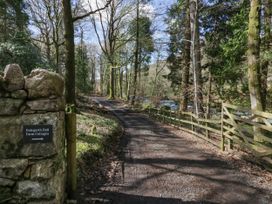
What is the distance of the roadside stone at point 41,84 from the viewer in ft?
15.2

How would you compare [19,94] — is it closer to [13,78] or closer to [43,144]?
[13,78]

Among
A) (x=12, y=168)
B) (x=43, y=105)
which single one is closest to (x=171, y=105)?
(x=43, y=105)

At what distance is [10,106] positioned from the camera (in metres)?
4.62

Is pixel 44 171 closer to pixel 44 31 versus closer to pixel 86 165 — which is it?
pixel 86 165

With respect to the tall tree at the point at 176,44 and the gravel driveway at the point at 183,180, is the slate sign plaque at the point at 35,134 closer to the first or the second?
the gravel driveway at the point at 183,180

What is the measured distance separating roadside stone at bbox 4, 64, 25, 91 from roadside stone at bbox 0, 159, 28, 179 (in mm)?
1043

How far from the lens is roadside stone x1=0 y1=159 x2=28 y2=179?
15.1 ft

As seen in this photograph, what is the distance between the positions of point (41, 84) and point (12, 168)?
127cm

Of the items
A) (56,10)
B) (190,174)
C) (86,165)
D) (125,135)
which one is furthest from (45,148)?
(56,10)

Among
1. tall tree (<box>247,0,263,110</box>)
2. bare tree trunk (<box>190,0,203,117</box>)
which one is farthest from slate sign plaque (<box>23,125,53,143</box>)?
bare tree trunk (<box>190,0,203,117</box>)

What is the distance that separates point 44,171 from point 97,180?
221cm

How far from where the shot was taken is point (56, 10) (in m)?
27.6

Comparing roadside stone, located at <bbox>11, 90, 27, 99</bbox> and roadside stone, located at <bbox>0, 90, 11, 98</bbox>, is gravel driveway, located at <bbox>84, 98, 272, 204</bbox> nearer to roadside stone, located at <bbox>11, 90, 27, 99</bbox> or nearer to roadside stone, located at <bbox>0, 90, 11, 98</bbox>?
roadside stone, located at <bbox>11, 90, 27, 99</bbox>

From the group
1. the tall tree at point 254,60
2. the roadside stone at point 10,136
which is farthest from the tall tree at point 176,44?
the roadside stone at point 10,136
